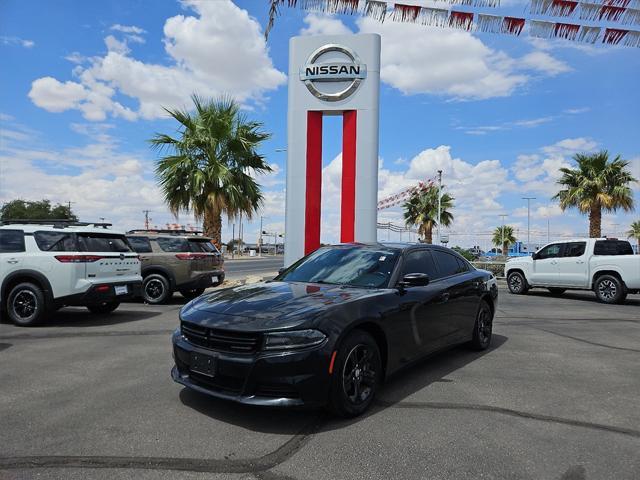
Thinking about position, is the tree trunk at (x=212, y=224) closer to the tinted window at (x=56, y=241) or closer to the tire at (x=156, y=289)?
the tire at (x=156, y=289)

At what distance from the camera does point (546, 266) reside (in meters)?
14.4

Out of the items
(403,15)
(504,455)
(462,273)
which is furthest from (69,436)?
(403,15)

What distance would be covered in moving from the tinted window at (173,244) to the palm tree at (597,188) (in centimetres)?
2174

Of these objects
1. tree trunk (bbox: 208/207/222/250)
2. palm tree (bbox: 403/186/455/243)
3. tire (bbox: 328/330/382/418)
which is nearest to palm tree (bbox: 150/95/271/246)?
A: tree trunk (bbox: 208/207/222/250)

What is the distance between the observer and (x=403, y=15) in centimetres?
923

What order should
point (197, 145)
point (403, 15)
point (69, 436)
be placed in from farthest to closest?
point (197, 145)
point (403, 15)
point (69, 436)

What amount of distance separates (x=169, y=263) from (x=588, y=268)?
1099cm

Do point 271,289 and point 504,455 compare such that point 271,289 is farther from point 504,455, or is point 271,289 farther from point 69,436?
point 504,455

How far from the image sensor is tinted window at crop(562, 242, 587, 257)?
13634 millimetres

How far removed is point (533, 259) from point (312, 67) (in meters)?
8.93

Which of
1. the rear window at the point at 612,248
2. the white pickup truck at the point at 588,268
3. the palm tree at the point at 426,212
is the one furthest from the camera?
the palm tree at the point at 426,212

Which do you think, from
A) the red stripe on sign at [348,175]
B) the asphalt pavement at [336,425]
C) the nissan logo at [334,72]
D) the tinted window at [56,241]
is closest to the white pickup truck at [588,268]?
the red stripe on sign at [348,175]

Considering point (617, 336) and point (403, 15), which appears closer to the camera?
point (617, 336)

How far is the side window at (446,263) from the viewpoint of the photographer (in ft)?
19.4
